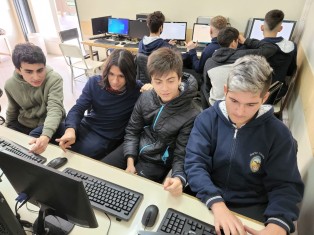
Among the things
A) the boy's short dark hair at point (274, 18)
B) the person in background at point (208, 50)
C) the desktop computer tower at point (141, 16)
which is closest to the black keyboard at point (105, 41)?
the desktop computer tower at point (141, 16)

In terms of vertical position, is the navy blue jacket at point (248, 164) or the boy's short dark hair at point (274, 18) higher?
the boy's short dark hair at point (274, 18)

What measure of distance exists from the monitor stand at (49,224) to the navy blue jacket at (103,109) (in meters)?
0.78

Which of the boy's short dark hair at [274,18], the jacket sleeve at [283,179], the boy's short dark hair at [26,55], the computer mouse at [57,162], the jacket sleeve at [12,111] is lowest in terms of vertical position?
the jacket sleeve at [12,111]

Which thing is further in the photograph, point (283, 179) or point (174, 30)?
point (174, 30)

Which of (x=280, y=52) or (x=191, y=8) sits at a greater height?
(x=191, y=8)

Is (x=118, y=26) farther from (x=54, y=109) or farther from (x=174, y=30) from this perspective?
(x=54, y=109)

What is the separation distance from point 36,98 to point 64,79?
9.34 ft

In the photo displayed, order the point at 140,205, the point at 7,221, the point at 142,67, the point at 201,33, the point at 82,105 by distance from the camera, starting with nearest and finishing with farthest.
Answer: the point at 7,221
the point at 140,205
the point at 82,105
the point at 142,67
the point at 201,33

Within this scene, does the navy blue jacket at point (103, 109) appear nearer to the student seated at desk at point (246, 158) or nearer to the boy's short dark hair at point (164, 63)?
the boy's short dark hair at point (164, 63)

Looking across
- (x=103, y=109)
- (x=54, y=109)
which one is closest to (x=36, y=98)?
(x=54, y=109)

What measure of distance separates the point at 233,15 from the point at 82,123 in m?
3.22

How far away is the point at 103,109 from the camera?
170cm

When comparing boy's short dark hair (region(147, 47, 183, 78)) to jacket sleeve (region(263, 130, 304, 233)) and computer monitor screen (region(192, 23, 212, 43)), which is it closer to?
jacket sleeve (region(263, 130, 304, 233))

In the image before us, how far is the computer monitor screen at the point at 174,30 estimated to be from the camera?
395 centimetres
